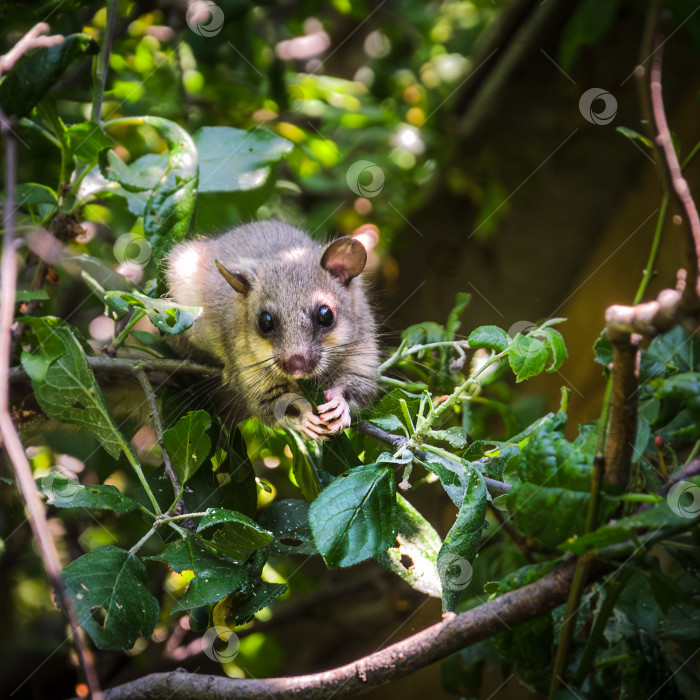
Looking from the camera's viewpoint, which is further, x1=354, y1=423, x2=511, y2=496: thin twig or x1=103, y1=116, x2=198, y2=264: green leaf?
x1=103, y1=116, x2=198, y2=264: green leaf

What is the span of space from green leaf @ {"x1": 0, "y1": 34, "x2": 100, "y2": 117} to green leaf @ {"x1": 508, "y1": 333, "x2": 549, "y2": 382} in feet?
4.95

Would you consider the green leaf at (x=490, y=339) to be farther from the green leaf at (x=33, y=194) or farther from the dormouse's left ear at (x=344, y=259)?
the green leaf at (x=33, y=194)

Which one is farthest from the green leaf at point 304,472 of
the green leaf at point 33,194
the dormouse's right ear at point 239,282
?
the green leaf at point 33,194

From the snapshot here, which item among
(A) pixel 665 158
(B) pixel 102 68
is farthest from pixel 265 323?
(A) pixel 665 158

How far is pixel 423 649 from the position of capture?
56.0 inches

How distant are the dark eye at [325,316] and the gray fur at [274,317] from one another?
23 mm

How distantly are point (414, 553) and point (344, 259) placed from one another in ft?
4.49

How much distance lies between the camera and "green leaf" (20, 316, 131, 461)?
5.32 ft

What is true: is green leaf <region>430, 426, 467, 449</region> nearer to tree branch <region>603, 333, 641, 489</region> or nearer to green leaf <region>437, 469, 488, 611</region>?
green leaf <region>437, 469, 488, 611</region>

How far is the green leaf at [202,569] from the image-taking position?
1.48m

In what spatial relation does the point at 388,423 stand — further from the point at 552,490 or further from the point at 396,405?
the point at 552,490

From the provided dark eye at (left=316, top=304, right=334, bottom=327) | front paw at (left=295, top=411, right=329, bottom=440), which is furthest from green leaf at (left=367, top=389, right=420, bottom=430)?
dark eye at (left=316, top=304, right=334, bottom=327)

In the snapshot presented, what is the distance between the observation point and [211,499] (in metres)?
1.97

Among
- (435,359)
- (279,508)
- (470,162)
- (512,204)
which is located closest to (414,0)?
(470,162)
